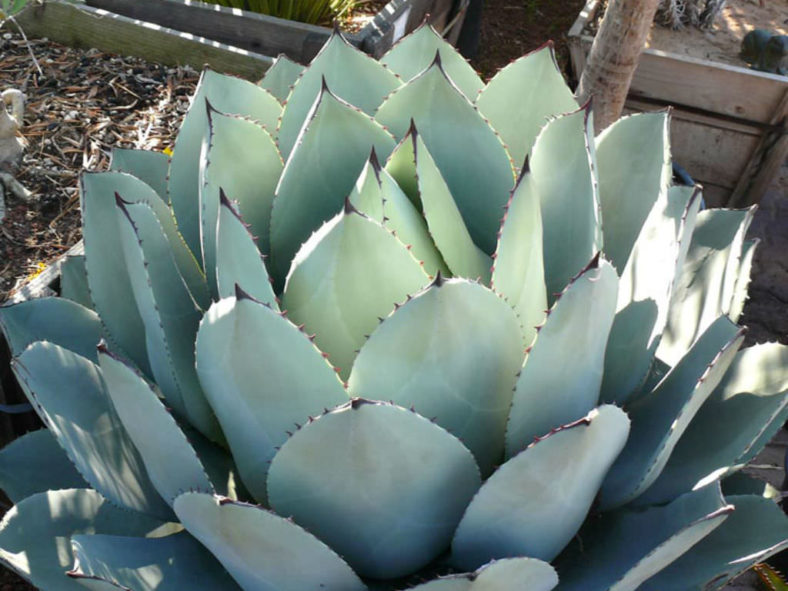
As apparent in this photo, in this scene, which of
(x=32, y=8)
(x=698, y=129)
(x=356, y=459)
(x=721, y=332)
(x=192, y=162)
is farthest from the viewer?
(x=698, y=129)

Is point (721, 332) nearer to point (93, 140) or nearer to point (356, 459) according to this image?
point (356, 459)

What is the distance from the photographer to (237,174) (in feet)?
3.02

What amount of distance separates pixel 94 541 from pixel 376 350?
326 mm

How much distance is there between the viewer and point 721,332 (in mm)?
810

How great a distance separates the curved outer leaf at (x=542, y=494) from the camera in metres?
0.69

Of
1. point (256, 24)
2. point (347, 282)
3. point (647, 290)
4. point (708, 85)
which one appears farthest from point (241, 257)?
point (708, 85)

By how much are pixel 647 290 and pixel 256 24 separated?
1734 mm

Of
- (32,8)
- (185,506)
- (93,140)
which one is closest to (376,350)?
(185,506)

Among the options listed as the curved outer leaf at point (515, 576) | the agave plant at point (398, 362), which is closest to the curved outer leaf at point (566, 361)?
the agave plant at point (398, 362)

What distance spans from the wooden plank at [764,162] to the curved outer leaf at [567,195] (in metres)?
1.78

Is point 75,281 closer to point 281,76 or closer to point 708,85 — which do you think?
point 281,76

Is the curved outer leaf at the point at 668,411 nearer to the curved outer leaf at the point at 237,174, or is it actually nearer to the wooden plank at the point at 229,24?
the curved outer leaf at the point at 237,174

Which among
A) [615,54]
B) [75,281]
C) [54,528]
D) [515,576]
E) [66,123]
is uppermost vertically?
[615,54]

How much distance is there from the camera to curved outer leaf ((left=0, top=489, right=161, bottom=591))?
840 millimetres
